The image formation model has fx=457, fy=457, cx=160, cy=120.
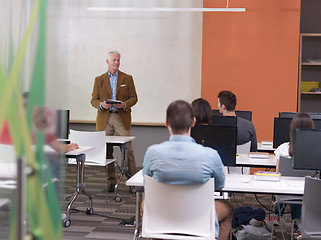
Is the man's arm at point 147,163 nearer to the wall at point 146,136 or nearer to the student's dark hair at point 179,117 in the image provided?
the student's dark hair at point 179,117

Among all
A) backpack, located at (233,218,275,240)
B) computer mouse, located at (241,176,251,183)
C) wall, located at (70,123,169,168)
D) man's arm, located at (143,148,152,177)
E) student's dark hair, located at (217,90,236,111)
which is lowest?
backpack, located at (233,218,275,240)

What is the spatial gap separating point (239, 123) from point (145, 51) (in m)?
3.80

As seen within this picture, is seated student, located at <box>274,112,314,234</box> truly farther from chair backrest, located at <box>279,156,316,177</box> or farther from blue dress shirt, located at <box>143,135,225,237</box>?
blue dress shirt, located at <box>143,135,225,237</box>

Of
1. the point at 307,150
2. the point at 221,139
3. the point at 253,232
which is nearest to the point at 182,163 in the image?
the point at 221,139

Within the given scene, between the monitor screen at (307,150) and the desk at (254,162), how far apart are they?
0.85 meters

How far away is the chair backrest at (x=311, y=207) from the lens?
9.02ft

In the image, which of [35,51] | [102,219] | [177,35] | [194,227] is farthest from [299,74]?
[35,51]

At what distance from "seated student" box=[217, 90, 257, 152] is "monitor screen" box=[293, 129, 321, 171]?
1584mm

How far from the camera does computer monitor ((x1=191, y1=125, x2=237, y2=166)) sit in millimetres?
3477

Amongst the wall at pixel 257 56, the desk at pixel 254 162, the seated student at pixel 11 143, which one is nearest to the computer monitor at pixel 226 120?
the desk at pixel 254 162

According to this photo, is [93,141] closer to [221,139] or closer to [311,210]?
[221,139]

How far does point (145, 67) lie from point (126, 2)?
1.22 metres


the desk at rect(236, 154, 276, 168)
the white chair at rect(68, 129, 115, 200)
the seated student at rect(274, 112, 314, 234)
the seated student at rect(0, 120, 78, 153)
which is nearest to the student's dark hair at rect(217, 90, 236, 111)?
the desk at rect(236, 154, 276, 168)

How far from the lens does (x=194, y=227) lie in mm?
2607
